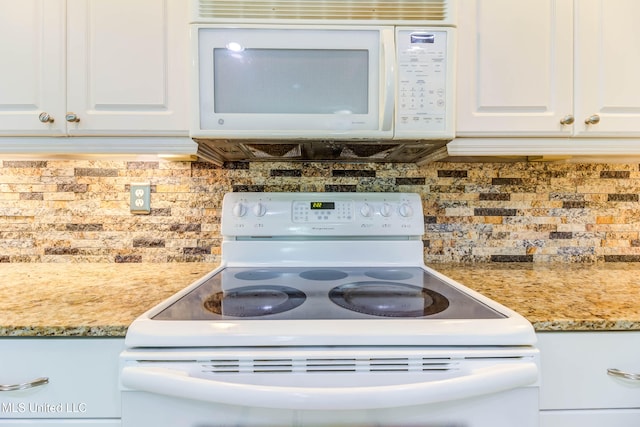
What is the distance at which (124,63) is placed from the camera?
3.26 ft

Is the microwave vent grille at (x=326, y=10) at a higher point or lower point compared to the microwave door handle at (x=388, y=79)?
higher

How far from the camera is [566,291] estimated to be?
93 centimetres

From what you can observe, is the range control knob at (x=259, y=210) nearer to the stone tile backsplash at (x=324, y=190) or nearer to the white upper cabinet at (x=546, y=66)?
the stone tile backsplash at (x=324, y=190)

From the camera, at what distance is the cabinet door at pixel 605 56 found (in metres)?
1.03

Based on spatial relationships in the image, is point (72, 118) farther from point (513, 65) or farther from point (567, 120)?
point (567, 120)

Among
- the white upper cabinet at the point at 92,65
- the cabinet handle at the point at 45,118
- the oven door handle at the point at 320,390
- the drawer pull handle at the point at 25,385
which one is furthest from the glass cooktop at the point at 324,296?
the cabinet handle at the point at 45,118

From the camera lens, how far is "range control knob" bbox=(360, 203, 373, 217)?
1.19m

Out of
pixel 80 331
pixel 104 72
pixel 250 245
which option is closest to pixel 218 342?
pixel 80 331

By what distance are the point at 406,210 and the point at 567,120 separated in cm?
55

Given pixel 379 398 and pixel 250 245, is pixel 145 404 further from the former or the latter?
pixel 250 245

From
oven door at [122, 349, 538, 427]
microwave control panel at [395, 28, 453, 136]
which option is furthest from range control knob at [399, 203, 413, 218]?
oven door at [122, 349, 538, 427]

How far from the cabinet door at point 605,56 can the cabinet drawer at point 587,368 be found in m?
0.64

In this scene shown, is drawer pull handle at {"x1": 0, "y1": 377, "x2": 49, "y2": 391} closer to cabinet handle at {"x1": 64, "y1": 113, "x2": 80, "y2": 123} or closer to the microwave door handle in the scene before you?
cabinet handle at {"x1": 64, "y1": 113, "x2": 80, "y2": 123}

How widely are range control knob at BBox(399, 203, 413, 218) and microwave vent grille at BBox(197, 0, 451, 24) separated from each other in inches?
22.6
